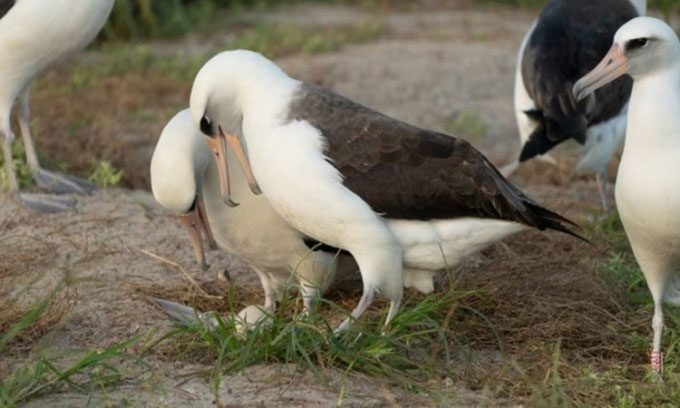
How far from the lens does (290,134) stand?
559cm

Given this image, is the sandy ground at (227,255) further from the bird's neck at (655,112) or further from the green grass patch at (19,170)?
the bird's neck at (655,112)

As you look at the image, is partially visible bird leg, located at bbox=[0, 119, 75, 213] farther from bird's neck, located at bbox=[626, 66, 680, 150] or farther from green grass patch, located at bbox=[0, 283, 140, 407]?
bird's neck, located at bbox=[626, 66, 680, 150]

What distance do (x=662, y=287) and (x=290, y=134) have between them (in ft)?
5.36

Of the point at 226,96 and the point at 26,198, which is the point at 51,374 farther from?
the point at 26,198

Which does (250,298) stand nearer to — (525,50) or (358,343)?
(358,343)

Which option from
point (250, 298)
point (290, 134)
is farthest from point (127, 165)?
point (290, 134)

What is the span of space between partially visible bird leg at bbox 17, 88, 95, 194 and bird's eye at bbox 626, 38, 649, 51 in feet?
11.3

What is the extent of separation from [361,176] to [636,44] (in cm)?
122

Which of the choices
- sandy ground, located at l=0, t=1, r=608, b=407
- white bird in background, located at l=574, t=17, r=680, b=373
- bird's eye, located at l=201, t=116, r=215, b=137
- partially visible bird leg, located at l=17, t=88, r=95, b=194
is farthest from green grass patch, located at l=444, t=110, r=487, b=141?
bird's eye, located at l=201, t=116, r=215, b=137

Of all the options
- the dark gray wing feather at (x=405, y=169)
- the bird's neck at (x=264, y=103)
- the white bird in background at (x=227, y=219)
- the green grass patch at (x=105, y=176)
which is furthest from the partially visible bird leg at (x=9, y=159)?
the dark gray wing feather at (x=405, y=169)

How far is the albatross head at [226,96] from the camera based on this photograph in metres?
5.70

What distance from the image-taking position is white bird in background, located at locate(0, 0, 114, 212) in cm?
756

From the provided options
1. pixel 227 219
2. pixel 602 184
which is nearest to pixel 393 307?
pixel 227 219

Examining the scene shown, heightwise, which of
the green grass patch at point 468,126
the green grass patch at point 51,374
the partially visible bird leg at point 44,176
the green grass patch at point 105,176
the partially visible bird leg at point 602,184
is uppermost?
the green grass patch at point 51,374
